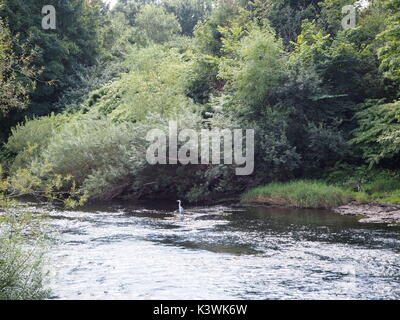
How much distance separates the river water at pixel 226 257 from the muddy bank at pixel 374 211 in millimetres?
895

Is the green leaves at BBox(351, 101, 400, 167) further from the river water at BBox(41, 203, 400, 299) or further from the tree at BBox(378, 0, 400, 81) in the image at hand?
the river water at BBox(41, 203, 400, 299)

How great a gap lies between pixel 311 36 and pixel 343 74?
11.6 ft

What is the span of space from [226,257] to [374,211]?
33.7 feet

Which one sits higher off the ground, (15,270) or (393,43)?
(393,43)

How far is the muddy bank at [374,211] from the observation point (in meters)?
21.5

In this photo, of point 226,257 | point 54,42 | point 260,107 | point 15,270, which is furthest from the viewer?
point 54,42

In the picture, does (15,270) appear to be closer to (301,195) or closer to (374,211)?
(374,211)

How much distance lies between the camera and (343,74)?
3011 cm

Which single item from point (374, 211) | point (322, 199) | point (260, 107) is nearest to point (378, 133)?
point (322, 199)

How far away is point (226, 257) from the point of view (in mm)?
15883

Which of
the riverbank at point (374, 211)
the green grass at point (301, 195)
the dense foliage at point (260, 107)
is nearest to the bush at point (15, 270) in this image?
the dense foliage at point (260, 107)

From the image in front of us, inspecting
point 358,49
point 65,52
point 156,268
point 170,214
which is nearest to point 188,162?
point 170,214

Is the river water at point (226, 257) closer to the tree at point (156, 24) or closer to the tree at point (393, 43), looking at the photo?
the tree at point (393, 43)

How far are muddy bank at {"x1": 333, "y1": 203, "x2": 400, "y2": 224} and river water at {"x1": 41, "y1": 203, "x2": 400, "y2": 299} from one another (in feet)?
2.94
